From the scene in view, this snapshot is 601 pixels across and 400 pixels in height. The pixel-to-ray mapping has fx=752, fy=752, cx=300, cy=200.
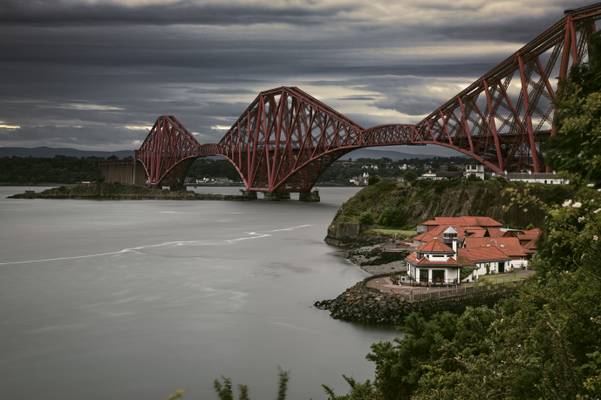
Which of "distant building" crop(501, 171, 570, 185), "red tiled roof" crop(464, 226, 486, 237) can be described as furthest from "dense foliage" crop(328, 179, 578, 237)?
"red tiled roof" crop(464, 226, 486, 237)

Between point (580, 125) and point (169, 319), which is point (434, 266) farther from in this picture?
point (580, 125)

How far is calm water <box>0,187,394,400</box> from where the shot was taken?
24.6 m

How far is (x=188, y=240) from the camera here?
69.9 m

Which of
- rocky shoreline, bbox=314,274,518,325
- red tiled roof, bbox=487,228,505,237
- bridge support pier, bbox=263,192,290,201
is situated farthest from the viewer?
bridge support pier, bbox=263,192,290,201

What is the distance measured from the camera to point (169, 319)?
110 ft

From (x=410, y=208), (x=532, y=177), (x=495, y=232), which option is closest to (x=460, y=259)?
(x=495, y=232)

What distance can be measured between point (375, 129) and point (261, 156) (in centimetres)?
3607

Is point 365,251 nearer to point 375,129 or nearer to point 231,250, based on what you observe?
point 231,250

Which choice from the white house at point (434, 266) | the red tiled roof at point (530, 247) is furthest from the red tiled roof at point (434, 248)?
the red tiled roof at point (530, 247)

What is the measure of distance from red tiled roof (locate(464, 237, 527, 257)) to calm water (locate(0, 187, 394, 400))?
22.5 feet

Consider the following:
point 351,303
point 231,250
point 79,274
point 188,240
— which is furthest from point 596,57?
point 188,240

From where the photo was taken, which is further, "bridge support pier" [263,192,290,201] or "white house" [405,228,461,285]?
"bridge support pier" [263,192,290,201]

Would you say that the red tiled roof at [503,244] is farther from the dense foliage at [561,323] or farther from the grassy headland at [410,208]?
the dense foliage at [561,323]

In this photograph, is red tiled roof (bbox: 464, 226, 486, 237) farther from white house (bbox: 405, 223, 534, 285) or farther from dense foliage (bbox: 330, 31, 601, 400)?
dense foliage (bbox: 330, 31, 601, 400)
